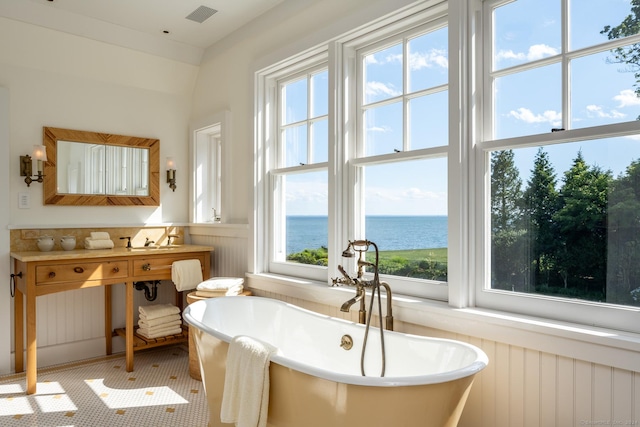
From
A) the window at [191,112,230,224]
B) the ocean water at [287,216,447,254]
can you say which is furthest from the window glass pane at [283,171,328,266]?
the window at [191,112,230,224]

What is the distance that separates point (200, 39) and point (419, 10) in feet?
7.20

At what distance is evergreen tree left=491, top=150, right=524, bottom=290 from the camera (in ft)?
6.52

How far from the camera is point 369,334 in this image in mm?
2166

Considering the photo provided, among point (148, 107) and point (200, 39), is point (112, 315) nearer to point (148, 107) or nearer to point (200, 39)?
point (148, 107)

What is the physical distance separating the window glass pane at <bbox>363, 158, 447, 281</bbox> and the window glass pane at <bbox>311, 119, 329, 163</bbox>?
1.25 feet

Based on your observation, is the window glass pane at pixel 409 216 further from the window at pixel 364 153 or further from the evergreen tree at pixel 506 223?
the evergreen tree at pixel 506 223

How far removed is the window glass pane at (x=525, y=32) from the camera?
6.18 feet

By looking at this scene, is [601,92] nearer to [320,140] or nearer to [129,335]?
[320,140]

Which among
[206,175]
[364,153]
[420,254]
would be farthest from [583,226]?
[206,175]

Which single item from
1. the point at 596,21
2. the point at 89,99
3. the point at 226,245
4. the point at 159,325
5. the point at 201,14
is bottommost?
the point at 159,325

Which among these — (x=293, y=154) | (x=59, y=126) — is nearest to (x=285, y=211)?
(x=293, y=154)

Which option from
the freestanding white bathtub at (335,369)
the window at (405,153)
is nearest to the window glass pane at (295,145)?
the window at (405,153)

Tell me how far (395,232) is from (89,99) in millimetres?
2809

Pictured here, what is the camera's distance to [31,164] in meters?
3.33
